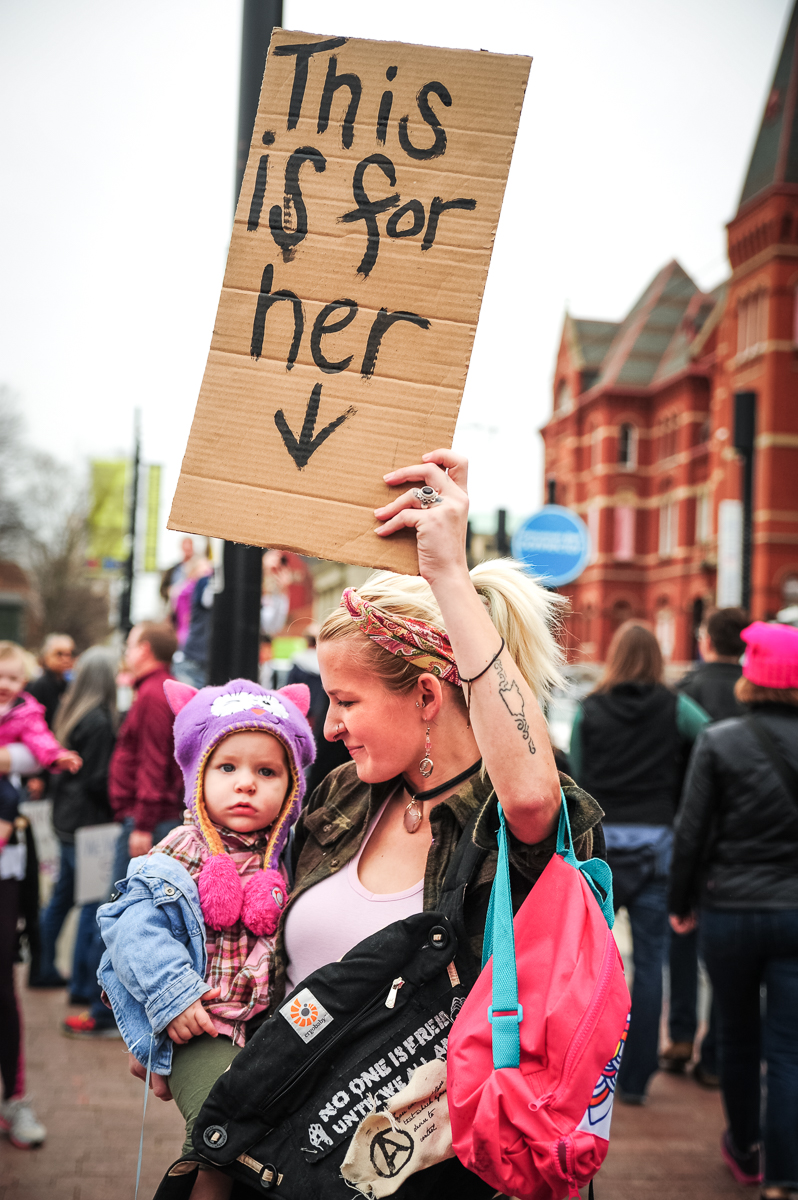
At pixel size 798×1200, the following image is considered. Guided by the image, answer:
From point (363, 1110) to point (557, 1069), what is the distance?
14.7 inches

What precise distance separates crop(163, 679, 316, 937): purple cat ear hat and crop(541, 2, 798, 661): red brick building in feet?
93.1

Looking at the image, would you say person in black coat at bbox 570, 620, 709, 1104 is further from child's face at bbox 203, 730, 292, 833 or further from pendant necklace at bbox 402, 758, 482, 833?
pendant necklace at bbox 402, 758, 482, 833

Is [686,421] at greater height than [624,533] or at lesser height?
greater

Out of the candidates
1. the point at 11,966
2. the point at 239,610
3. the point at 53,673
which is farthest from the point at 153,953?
the point at 53,673

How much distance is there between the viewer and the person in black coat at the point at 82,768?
680cm

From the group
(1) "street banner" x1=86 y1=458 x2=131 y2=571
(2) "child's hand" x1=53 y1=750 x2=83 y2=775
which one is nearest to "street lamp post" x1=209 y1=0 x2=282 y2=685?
(2) "child's hand" x1=53 y1=750 x2=83 y2=775

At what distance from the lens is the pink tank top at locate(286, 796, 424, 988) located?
2.12 m

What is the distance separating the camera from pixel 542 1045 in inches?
69.3

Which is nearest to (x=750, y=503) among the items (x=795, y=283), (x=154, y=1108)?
(x=154, y=1108)

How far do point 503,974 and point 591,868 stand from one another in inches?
9.8

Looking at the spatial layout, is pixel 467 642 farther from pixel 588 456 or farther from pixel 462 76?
pixel 588 456

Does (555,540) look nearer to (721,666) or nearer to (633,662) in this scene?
(721,666)

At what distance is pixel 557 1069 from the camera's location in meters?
1.75

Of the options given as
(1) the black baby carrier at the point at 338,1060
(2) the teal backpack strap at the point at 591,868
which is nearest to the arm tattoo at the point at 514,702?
(2) the teal backpack strap at the point at 591,868
